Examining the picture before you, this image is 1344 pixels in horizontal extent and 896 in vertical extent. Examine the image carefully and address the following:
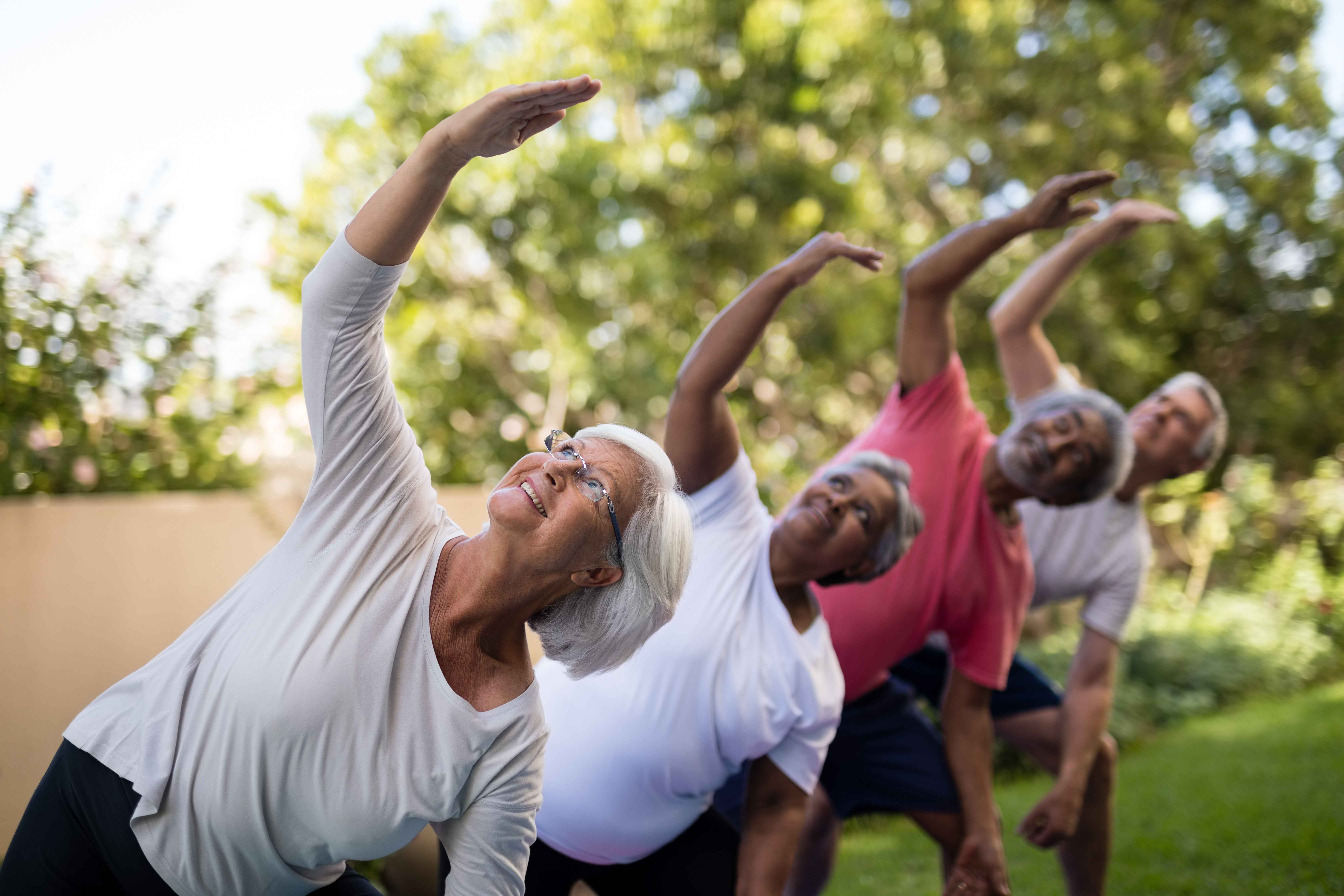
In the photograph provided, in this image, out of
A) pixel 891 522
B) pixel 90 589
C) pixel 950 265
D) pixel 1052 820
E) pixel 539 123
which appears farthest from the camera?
pixel 90 589

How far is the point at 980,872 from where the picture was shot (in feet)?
10.1

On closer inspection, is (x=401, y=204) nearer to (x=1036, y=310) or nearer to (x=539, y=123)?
(x=539, y=123)

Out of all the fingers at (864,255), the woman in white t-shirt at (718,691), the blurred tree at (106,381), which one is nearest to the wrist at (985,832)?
the woman in white t-shirt at (718,691)

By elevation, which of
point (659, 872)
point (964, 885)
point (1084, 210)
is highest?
point (1084, 210)

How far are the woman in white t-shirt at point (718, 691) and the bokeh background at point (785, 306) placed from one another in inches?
77.3

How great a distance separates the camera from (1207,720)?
24.9 ft

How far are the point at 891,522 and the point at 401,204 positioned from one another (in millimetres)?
1619

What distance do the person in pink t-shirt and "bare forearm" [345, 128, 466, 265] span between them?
1769 millimetres

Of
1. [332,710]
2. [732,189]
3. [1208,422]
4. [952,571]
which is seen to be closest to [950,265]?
[952,571]

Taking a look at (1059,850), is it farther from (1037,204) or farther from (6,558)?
(6,558)

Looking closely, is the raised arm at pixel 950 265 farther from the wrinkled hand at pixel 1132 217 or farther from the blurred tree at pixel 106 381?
the blurred tree at pixel 106 381

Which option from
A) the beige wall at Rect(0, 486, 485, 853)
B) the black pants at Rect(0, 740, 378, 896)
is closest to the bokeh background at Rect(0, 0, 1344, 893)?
the beige wall at Rect(0, 486, 485, 853)

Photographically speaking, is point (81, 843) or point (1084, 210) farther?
point (1084, 210)

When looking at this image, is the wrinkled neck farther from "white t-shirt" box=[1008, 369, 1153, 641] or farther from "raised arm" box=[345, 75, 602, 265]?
"raised arm" box=[345, 75, 602, 265]
